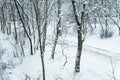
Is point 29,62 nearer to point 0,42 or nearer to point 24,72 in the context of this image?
point 24,72

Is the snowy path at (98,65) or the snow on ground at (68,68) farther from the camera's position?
the snow on ground at (68,68)

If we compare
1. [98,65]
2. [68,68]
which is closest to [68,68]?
[68,68]

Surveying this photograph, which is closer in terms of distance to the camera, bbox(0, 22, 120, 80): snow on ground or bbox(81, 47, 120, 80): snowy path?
bbox(81, 47, 120, 80): snowy path

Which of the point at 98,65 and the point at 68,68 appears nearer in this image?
the point at 68,68

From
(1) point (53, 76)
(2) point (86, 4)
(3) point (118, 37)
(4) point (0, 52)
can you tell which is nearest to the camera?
(2) point (86, 4)

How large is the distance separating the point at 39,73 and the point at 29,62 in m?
3.46

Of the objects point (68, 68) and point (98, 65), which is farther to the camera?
point (98, 65)

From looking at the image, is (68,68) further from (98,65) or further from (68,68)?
(98,65)

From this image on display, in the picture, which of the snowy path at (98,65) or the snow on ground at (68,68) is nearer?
the snowy path at (98,65)

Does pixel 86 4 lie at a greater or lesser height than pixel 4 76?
greater

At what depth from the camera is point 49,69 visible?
19.3 meters

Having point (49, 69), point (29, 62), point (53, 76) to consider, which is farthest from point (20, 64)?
point (53, 76)

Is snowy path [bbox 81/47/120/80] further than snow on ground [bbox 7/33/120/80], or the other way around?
snow on ground [bbox 7/33/120/80]

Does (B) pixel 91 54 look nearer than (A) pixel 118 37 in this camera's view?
Yes
